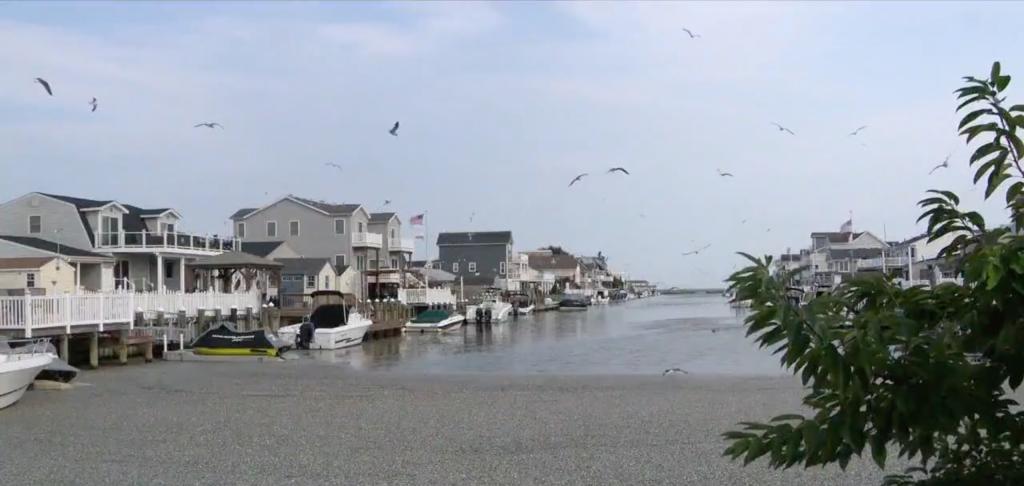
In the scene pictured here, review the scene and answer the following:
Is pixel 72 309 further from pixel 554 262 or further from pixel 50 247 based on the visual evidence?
pixel 554 262

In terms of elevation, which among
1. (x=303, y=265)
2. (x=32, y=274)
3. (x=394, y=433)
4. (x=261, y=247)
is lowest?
(x=394, y=433)

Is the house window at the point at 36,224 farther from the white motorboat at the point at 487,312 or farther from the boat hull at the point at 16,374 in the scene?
the white motorboat at the point at 487,312

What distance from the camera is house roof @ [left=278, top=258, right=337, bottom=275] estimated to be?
2662 inches

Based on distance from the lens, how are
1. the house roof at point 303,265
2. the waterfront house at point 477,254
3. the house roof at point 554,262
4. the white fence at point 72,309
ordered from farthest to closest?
1. the house roof at point 554,262
2. the waterfront house at point 477,254
3. the house roof at point 303,265
4. the white fence at point 72,309

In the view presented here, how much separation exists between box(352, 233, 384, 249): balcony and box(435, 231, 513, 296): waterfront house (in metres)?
36.4

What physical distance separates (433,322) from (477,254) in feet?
168

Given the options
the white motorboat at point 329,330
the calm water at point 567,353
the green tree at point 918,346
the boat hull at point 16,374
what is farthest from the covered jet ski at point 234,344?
the green tree at point 918,346

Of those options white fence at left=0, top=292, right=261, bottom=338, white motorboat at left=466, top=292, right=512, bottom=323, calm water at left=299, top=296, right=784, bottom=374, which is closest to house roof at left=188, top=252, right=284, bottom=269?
white fence at left=0, top=292, right=261, bottom=338

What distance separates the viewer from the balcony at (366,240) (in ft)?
254

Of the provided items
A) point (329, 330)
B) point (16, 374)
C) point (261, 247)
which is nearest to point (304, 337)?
point (329, 330)

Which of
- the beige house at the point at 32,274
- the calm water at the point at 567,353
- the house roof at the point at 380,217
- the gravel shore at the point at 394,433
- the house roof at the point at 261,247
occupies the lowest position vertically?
the calm water at the point at 567,353

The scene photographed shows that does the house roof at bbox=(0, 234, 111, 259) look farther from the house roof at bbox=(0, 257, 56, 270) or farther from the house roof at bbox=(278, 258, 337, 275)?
the house roof at bbox=(278, 258, 337, 275)

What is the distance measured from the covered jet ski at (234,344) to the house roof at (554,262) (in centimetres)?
12996

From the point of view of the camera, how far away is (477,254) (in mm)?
120375
